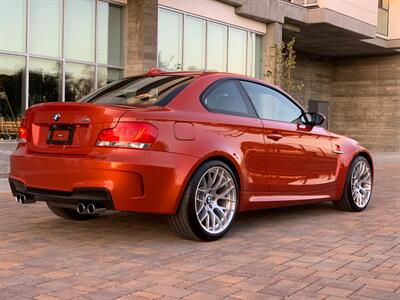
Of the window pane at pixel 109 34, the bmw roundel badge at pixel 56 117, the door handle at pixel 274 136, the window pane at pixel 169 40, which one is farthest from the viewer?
the window pane at pixel 169 40

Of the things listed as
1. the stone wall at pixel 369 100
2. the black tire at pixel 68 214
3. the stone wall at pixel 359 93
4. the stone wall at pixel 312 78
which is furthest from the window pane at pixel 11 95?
the stone wall at pixel 369 100

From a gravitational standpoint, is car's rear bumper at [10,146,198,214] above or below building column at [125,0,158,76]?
below

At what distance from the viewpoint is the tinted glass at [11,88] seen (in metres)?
14.9

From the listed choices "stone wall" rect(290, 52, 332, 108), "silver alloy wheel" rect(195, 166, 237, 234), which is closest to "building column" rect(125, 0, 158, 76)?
"silver alloy wheel" rect(195, 166, 237, 234)

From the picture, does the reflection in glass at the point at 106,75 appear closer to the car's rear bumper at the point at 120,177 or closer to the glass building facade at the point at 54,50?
the glass building facade at the point at 54,50

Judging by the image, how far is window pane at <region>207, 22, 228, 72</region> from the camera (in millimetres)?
19312

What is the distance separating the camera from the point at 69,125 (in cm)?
504

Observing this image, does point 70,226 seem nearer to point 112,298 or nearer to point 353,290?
point 112,298

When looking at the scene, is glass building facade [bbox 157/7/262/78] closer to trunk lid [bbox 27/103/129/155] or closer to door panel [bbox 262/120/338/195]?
door panel [bbox 262/120/338/195]

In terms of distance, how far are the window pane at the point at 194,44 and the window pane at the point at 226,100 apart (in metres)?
12.7

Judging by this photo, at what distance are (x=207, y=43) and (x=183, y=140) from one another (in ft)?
47.8

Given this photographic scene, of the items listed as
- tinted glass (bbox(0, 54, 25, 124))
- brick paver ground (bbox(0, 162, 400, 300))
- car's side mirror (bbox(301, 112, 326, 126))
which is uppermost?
tinted glass (bbox(0, 54, 25, 124))

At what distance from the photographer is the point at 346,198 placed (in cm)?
726

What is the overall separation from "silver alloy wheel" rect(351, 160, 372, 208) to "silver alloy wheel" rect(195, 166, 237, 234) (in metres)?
2.41
